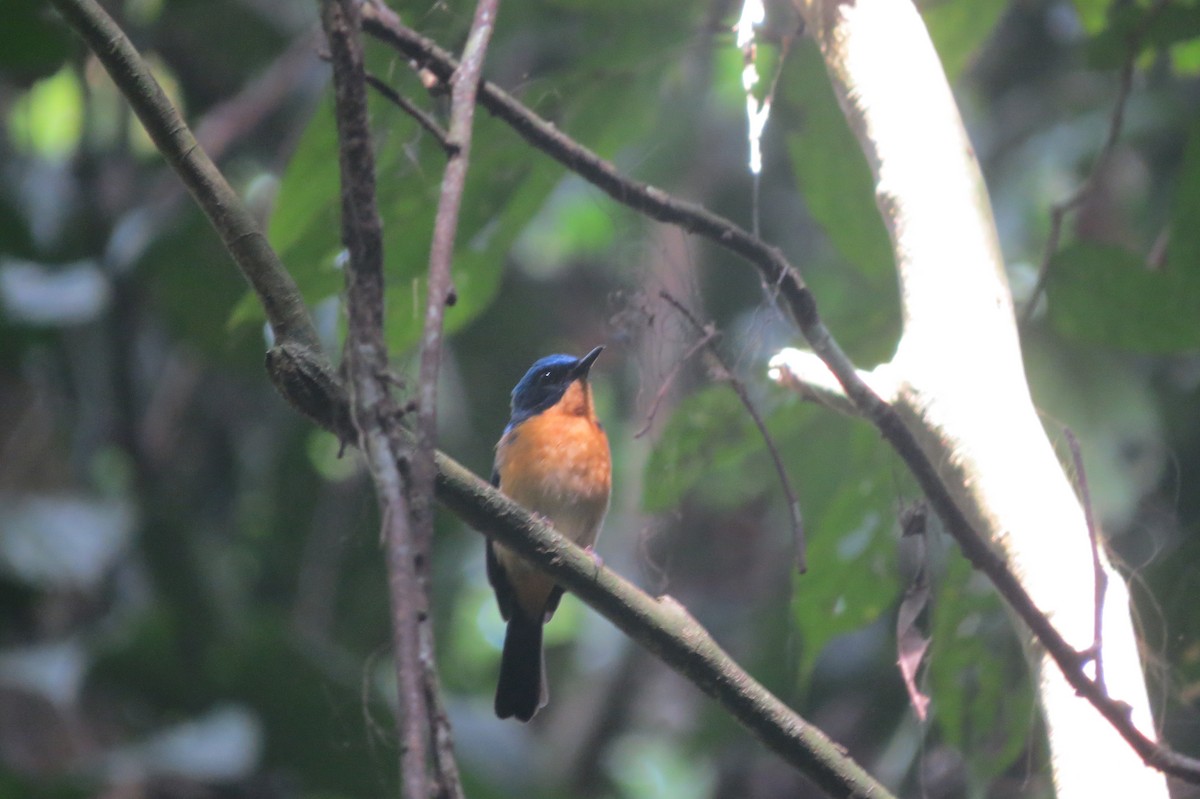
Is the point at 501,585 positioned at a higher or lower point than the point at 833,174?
lower

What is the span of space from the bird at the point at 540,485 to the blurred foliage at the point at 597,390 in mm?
200

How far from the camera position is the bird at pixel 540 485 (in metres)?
4.02

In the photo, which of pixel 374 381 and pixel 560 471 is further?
pixel 560 471

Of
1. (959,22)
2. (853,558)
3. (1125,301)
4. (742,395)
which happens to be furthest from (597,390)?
(742,395)

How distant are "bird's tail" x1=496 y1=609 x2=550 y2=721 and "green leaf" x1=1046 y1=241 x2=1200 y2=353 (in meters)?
1.89

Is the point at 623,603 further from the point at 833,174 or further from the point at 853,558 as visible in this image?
the point at 833,174

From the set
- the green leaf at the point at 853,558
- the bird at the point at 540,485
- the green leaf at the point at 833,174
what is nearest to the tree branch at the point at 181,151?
the green leaf at the point at 853,558

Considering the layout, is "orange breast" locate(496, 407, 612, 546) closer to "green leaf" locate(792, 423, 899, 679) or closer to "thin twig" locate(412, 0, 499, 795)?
"green leaf" locate(792, 423, 899, 679)

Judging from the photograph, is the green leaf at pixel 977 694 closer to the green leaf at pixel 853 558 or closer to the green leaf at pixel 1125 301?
the green leaf at pixel 853 558

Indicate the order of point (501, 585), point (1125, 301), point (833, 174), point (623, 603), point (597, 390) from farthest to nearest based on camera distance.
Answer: point (597, 390), point (501, 585), point (833, 174), point (1125, 301), point (623, 603)

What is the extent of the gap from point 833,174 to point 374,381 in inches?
74.4

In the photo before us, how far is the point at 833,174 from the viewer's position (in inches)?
114

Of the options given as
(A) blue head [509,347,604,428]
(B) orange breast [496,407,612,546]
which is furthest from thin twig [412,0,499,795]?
(A) blue head [509,347,604,428]

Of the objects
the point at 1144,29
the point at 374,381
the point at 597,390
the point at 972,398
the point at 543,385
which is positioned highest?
the point at 597,390
